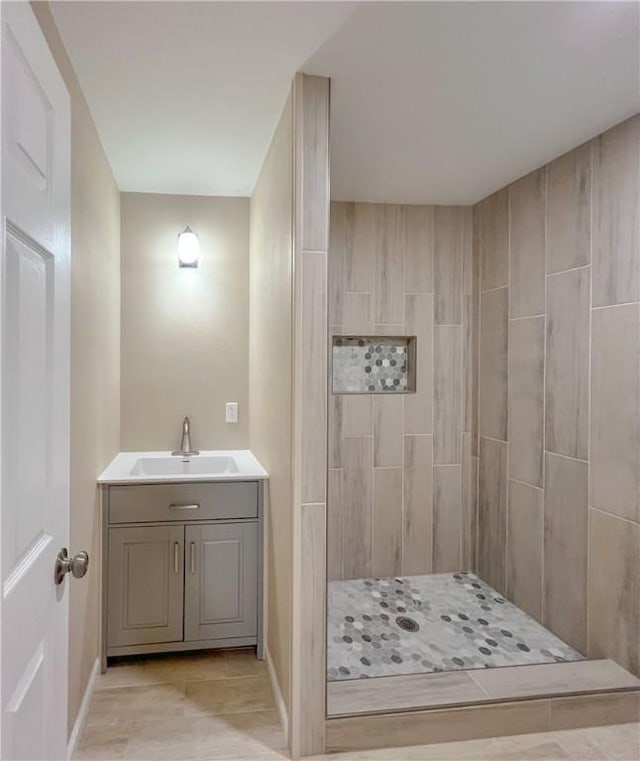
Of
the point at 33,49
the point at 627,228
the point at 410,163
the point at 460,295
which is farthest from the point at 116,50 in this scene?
the point at 460,295

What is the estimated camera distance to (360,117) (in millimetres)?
2176

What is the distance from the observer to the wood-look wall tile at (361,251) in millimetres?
3279

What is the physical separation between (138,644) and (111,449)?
3.19ft

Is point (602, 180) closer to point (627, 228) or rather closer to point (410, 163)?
point (627, 228)

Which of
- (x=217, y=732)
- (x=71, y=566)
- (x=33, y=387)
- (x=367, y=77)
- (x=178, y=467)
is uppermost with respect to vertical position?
(x=367, y=77)

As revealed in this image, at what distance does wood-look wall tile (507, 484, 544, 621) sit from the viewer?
2.74 metres

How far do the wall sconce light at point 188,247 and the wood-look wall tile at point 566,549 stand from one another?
2.26 meters

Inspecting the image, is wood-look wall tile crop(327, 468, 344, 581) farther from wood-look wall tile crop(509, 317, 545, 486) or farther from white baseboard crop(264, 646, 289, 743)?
wood-look wall tile crop(509, 317, 545, 486)

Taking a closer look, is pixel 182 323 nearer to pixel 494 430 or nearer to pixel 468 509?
pixel 494 430

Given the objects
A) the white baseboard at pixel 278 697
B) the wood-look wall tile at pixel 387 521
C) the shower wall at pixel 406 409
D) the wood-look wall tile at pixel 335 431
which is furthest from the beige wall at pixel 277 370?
the wood-look wall tile at pixel 387 521

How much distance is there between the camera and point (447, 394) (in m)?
3.42

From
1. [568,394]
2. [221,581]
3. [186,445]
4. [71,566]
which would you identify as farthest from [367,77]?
[221,581]

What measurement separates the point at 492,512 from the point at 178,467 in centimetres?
190

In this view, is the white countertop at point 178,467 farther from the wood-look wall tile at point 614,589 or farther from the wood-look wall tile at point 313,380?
the wood-look wall tile at point 614,589
